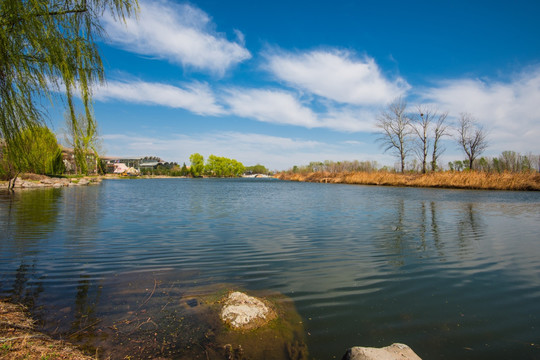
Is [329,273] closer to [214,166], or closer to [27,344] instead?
[27,344]

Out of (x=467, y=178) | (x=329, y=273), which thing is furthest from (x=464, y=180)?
(x=329, y=273)

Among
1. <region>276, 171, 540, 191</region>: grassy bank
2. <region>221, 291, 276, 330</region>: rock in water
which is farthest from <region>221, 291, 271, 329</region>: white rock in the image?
<region>276, 171, 540, 191</region>: grassy bank

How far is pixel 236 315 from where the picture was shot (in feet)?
12.1

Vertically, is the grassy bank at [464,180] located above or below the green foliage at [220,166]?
below

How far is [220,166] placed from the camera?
13262cm

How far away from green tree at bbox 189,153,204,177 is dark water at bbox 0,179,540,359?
11094 centimetres

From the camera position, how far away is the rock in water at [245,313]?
362 centimetres

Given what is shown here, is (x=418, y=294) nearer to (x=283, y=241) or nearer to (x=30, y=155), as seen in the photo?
(x=283, y=241)

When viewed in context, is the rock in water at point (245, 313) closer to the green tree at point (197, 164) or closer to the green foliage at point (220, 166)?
the green tree at point (197, 164)

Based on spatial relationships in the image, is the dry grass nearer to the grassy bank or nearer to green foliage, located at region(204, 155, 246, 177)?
the grassy bank

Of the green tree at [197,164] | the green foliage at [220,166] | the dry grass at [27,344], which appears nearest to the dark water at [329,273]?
the dry grass at [27,344]

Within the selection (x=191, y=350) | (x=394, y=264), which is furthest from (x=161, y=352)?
(x=394, y=264)

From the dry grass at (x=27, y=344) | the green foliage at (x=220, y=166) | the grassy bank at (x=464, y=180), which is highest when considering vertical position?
the green foliage at (x=220, y=166)

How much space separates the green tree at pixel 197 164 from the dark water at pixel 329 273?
111 metres
